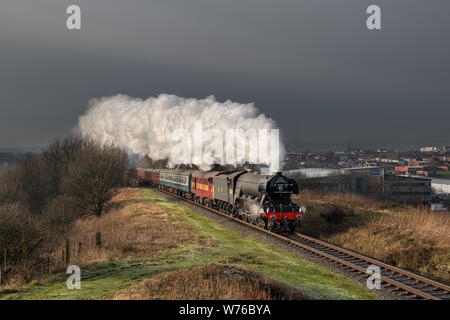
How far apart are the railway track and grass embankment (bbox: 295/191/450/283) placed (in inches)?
97.6

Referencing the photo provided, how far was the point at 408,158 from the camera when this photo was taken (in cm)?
16488

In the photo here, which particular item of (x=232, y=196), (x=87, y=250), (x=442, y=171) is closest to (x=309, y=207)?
(x=232, y=196)

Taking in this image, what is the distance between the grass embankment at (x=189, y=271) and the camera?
9.88 metres

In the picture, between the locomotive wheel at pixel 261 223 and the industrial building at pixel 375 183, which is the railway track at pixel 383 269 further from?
the industrial building at pixel 375 183

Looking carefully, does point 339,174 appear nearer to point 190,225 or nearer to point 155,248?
point 190,225

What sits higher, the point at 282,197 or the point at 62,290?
the point at 282,197

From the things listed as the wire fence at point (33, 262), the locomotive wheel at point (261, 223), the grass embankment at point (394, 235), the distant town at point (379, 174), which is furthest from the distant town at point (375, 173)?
the wire fence at point (33, 262)

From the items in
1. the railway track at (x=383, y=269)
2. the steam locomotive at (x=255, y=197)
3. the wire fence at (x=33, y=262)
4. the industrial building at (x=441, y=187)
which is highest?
the steam locomotive at (x=255, y=197)

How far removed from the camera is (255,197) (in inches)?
872

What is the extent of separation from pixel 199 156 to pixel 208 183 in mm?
10730

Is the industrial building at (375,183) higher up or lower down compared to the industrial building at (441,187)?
higher up

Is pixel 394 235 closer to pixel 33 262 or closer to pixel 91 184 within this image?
pixel 33 262

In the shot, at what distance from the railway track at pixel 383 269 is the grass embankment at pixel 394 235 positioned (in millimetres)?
2480

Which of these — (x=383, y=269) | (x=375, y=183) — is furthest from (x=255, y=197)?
(x=375, y=183)
